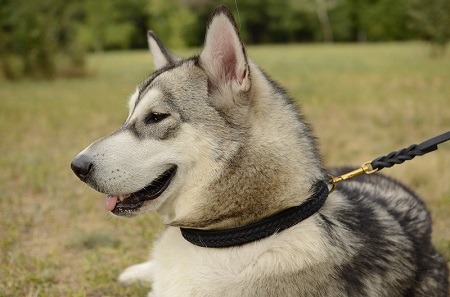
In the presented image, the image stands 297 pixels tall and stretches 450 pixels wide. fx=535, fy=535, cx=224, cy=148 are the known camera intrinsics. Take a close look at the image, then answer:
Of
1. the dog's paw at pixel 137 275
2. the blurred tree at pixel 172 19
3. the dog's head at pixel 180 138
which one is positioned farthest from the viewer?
the blurred tree at pixel 172 19

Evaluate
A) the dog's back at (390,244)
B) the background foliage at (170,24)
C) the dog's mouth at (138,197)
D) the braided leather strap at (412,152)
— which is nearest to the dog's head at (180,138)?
the dog's mouth at (138,197)

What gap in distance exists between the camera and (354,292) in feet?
8.32

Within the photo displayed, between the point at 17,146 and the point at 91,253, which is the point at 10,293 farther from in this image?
the point at 17,146

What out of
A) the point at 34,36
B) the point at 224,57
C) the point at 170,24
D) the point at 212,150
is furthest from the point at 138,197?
the point at 170,24

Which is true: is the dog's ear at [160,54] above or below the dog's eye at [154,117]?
above

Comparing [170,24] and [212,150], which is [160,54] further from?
[170,24]

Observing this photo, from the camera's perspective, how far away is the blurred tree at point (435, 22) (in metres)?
22.7

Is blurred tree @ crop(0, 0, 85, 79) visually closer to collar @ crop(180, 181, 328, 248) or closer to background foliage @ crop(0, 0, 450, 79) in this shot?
background foliage @ crop(0, 0, 450, 79)

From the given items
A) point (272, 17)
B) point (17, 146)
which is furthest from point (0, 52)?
point (272, 17)


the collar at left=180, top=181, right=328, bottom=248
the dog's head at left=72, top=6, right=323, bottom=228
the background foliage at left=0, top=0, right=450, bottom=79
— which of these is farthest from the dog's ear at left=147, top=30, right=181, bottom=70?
the background foliage at left=0, top=0, right=450, bottom=79

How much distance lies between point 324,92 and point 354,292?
1097cm

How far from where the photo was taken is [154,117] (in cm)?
282

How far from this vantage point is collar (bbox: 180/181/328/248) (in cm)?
255

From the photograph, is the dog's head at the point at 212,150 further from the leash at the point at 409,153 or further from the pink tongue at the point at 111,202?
the leash at the point at 409,153
